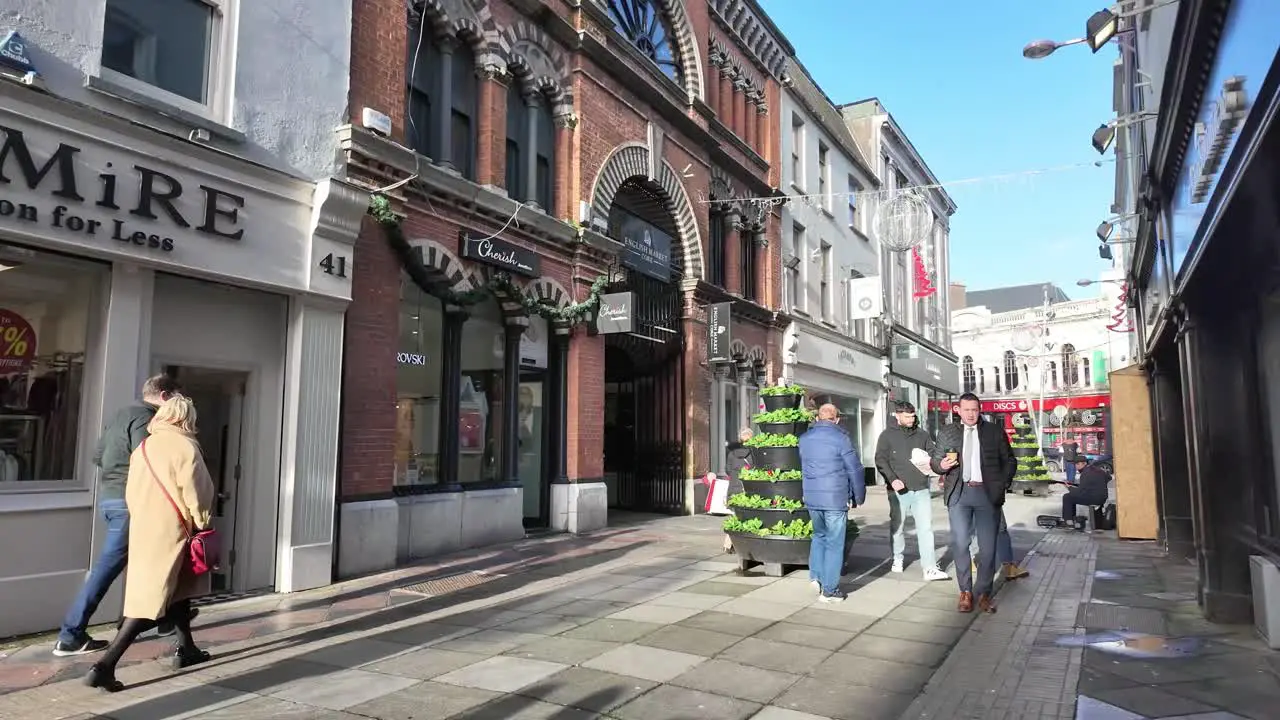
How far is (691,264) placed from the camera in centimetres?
1620

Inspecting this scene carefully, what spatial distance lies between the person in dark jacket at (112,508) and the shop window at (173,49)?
319 cm

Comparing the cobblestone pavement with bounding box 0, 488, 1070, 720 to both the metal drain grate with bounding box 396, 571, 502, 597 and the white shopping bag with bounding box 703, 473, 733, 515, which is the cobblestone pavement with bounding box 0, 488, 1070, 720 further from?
the white shopping bag with bounding box 703, 473, 733, 515

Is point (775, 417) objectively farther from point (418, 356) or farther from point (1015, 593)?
point (418, 356)

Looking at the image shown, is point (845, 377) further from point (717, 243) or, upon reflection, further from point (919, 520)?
point (919, 520)

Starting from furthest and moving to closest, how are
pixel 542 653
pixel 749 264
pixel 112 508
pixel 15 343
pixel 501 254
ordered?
pixel 749 264, pixel 501 254, pixel 15 343, pixel 542 653, pixel 112 508

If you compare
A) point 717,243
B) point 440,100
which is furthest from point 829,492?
point 717,243

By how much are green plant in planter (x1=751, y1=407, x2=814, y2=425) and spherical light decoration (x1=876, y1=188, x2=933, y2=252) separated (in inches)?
348

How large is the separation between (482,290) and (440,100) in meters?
2.60

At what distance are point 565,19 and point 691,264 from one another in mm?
5480

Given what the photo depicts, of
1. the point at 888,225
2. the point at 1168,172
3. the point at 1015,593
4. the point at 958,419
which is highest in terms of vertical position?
the point at 888,225

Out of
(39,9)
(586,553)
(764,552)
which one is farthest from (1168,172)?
(39,9)

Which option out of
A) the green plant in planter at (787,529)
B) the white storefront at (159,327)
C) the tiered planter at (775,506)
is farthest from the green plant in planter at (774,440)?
the white storefront at (159,327)

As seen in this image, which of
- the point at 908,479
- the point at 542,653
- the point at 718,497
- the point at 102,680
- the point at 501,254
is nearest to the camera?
the point at 102,680

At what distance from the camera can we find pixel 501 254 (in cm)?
1096
